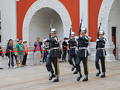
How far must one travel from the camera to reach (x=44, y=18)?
73.0ft

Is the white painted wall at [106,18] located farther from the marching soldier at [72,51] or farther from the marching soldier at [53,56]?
the marching soldier at [53,56]

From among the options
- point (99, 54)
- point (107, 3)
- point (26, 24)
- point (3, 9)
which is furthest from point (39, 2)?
point (99, 54)

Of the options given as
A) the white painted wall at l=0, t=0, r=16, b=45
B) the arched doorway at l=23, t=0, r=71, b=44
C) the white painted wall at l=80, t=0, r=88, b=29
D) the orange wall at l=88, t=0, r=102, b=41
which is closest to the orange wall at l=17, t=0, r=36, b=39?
the white painted wall at l=0, t=0, r=16, b=45

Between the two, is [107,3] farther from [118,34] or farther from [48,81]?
[48,81]

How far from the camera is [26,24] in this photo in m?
21.1

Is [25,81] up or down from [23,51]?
down

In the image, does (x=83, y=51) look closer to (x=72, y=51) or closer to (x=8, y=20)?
(x=72, y=51)

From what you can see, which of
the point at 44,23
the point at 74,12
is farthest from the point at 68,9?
the point at 44,23

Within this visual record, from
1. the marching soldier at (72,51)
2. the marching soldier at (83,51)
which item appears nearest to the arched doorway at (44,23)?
the marching soldier at (72,51)

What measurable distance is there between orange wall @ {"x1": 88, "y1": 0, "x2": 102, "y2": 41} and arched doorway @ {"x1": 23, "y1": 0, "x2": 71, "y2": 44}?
1.68 metres

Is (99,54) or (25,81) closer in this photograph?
(25,81)

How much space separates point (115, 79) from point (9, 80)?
3.77 m

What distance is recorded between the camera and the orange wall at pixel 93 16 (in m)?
17.0

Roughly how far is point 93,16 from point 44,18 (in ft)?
19.9
